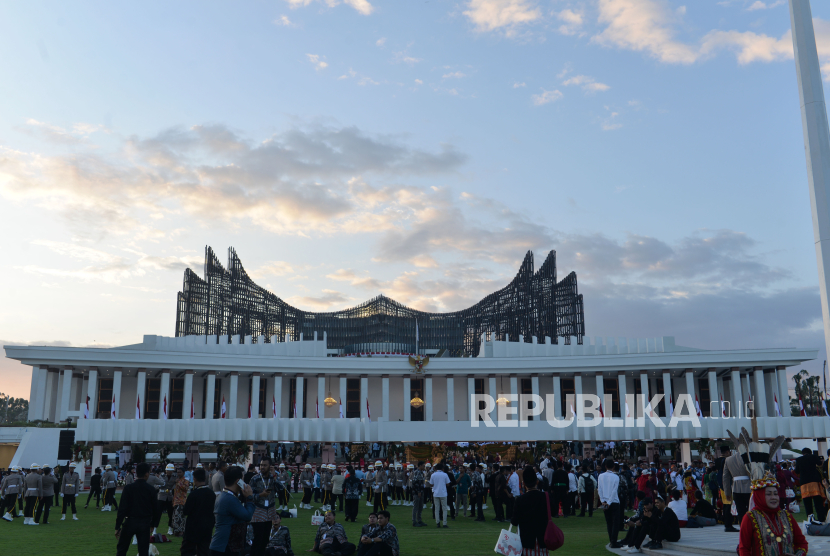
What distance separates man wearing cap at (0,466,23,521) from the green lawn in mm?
406

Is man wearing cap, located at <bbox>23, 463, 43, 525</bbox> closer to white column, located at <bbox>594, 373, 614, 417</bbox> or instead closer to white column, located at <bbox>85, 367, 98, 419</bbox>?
white column, located at <bbox>85, 367, 98, 419</bbox>

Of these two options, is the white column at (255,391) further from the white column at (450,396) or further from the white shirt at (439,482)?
the white shirt at (439,482)

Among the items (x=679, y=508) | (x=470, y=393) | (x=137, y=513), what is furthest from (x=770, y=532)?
(x=470, y=393)

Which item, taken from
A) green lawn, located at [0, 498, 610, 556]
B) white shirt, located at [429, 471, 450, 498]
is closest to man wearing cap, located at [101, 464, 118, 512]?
green lawn, located at [0, 498, 610, 556]

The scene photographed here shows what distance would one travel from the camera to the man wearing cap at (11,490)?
1911 cm

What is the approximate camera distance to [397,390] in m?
54.3

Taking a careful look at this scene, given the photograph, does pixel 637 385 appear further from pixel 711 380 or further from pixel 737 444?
pixel 737 444

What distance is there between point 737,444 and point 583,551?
3424mm

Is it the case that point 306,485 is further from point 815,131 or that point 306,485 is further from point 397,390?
point 397,390

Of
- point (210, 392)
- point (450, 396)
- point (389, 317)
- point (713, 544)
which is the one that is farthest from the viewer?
point (389, 317)

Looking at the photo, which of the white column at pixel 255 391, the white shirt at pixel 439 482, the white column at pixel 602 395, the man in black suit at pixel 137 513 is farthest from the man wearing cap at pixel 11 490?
the white column at pixel 602 395

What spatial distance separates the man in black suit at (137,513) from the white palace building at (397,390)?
30879 mm

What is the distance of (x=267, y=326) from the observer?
73.5m

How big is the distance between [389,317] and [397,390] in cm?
2269
